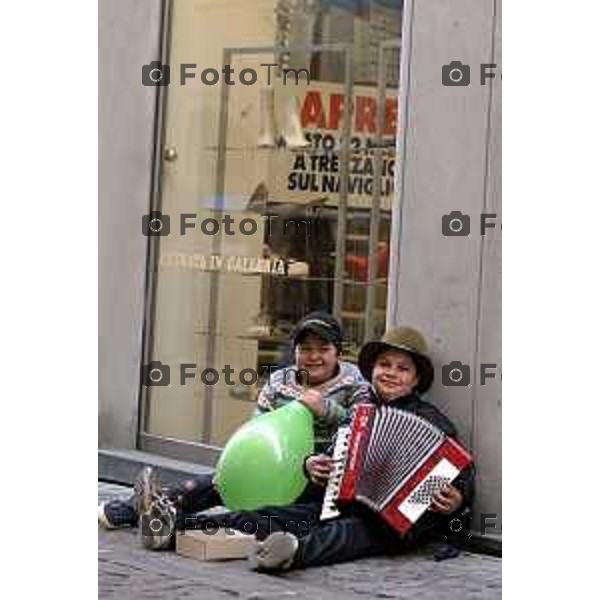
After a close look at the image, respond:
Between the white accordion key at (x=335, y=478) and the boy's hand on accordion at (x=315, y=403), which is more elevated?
the boy's hand on accordion at (x=315, y=403)

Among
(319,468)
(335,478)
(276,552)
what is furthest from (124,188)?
(276,552)

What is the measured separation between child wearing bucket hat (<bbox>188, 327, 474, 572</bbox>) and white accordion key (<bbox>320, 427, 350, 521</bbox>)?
0.13ft

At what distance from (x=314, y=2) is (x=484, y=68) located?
1532 millimetres

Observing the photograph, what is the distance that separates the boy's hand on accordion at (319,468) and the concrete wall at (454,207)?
0.63 meters

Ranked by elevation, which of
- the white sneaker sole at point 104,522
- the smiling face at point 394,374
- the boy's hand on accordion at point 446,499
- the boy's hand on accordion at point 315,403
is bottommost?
the white sneaker sole at point 104,522

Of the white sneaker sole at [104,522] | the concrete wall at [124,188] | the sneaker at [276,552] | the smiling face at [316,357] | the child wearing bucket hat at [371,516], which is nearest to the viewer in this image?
the sneaker at [276,552]

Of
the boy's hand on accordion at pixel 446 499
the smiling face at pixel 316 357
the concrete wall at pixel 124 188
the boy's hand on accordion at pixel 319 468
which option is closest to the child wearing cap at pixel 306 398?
the smiling face at pixel 316 357

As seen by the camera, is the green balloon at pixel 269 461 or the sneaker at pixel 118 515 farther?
the sneaker at pixel 118 515

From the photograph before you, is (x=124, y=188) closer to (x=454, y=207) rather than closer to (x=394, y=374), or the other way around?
(x=454, y=207)

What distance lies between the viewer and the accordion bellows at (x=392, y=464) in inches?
239

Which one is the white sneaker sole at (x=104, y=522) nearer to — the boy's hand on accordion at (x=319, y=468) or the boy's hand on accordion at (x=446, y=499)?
the boy's hand on accordion at (x=319, y=468)

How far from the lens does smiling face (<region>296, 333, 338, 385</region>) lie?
21.6 ft
